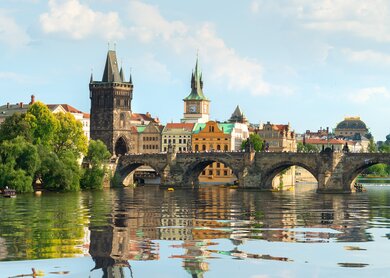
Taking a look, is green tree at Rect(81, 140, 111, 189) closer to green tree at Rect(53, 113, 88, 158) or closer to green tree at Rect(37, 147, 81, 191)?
green tree at Rect(53, 113, 88, 158)

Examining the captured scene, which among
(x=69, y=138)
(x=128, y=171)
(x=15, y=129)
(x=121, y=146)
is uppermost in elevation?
(x=121, y=146)

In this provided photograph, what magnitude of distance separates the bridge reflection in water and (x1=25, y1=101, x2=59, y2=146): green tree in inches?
1271

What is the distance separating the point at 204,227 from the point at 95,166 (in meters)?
70.8

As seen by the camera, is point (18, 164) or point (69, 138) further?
point (69, 138)

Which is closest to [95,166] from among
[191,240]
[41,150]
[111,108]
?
[41,150]

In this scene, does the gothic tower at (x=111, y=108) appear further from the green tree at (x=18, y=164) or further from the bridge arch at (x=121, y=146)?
the green tree at (x=18, y=164)

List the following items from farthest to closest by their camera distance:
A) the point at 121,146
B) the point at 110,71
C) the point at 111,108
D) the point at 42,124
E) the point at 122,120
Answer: the point at 110,71 → the point at 122,120 → the point at 121,146 → the point at 111,108 → the point at 42,124

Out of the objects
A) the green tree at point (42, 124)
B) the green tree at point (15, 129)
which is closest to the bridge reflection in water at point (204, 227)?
the green tree at point (15, 129)

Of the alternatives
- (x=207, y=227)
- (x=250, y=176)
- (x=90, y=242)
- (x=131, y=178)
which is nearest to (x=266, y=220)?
(x=207, y=227)

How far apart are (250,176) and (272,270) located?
97.5 meters

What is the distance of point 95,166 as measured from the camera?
143125 mm

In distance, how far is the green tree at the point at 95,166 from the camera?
13975 centimetres

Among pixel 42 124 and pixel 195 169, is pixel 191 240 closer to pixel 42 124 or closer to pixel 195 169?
pixel 42 124

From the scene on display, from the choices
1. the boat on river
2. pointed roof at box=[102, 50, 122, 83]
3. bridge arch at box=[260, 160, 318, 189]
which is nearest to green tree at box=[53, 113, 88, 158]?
bridge arch at box=[260, 160, 318, 189]
